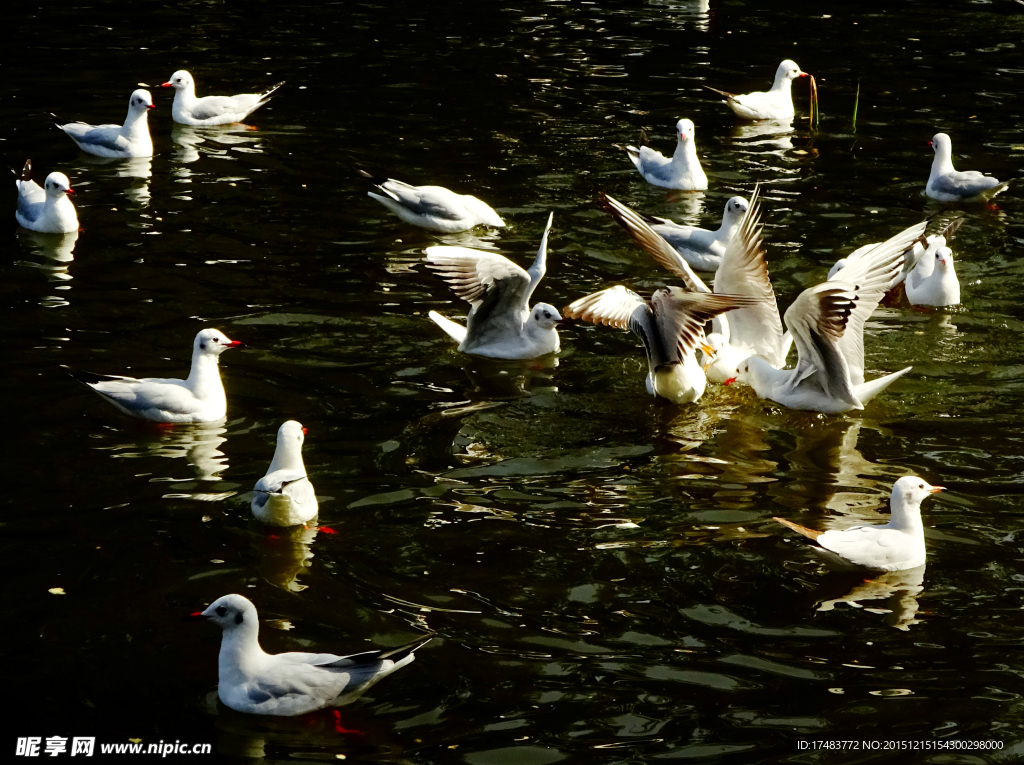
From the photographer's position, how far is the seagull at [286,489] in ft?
25.6

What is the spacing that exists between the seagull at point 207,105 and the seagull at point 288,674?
1192cm

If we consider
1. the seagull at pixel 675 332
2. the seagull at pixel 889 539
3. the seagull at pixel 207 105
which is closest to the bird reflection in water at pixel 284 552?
the seagull at pixel 889 539

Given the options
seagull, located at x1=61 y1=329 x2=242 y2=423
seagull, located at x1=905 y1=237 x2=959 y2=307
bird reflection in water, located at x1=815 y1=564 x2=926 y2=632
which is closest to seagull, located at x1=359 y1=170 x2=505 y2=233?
seagull, located at x1=905 y1=237 x2=959 y2=307

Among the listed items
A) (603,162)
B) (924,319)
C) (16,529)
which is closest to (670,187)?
(603,162)

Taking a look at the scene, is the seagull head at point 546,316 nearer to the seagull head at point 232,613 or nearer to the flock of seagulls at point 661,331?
the flock of seagulls at point 661,331

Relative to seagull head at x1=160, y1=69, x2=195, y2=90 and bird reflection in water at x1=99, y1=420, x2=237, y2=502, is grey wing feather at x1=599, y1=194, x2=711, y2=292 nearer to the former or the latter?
bird reflection in water at x1=99, y1=420, x2=237, y2=502

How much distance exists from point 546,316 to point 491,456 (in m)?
2.18

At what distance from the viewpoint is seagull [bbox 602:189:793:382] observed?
10.9 metres

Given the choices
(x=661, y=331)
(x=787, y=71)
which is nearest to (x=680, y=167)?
(x=787, y=71)

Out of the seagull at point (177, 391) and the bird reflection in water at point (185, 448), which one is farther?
the seagull at point (177, 391)

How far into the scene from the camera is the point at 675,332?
33.2ft

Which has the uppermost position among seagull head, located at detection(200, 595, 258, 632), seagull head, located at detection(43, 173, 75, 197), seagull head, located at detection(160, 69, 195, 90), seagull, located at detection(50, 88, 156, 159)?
seagull head, located at detection(160, 69, 195, 90)

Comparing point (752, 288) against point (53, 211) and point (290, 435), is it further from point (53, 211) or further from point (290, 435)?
point (53, 211)

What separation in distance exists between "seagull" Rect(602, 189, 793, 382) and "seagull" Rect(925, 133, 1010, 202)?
4.35m
